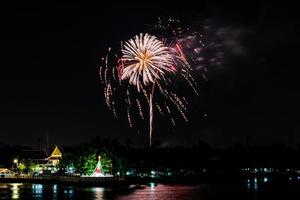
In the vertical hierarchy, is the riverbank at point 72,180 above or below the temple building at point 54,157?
below

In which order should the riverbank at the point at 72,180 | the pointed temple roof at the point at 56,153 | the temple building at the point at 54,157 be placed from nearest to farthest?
1. the riverbank at the point at 72,180
2. the temple building at the point at 54,157
3. the pointed temple roof at the point at 56,153

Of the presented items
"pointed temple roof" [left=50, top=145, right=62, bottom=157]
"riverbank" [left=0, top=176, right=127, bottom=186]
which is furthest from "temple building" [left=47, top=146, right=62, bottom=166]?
"riverbank" [left=0, top=176, right=127, bottom=186]

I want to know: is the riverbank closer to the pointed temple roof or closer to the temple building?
the temple building

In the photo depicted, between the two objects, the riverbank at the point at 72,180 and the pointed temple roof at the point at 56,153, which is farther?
the pointed temple roof at the point at 56,153

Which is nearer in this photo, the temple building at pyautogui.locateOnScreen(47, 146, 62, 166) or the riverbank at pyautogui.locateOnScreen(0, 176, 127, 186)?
the riverbank at pyautogui.locateOnScreen(0, 176, 127, 186)

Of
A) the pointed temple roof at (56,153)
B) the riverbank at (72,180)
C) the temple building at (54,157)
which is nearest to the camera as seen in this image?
the riverbank at (72,180)

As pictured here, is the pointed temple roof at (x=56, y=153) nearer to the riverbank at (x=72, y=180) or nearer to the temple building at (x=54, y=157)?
the temple building at (x=54, y=157)

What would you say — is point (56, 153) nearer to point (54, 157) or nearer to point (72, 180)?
point (54, 157)

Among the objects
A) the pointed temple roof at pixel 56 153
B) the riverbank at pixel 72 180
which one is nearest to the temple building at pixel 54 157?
the pointed temple roof at pixel 56 153

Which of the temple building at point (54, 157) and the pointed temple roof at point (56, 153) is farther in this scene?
the pointed temple roof at point (56, 153)

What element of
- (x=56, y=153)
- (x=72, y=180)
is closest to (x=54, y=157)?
(x=56, y=153)

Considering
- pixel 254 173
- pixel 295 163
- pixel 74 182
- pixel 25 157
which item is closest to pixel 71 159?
pixel 74 182

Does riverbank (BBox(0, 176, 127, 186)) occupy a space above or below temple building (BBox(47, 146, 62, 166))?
below

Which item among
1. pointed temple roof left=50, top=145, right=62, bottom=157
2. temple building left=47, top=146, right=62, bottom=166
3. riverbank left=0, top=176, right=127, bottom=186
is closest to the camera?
riverbank left=0, top=176, right=127, bottom=186
